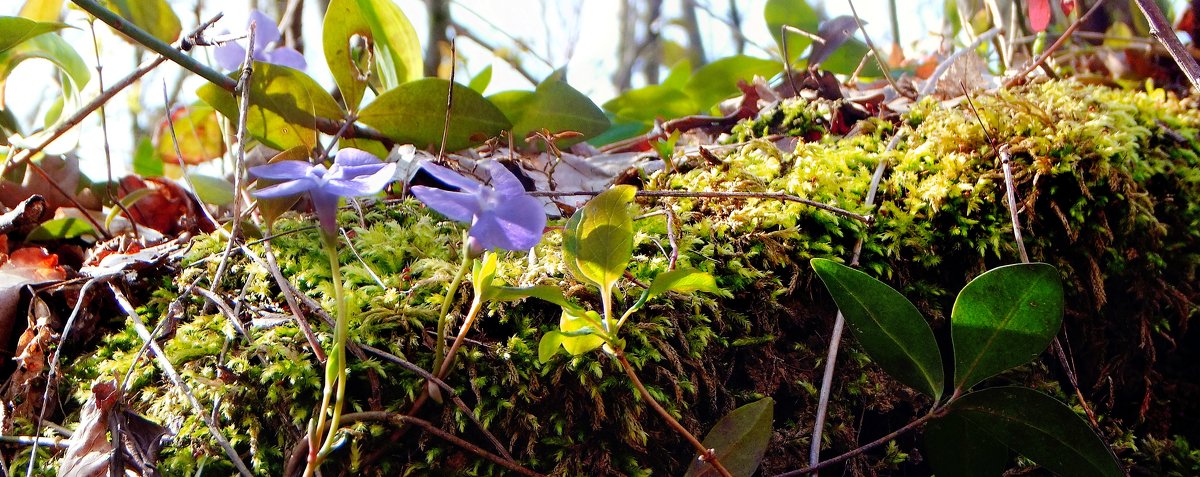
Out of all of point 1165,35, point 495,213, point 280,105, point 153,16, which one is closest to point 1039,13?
point 1165,35

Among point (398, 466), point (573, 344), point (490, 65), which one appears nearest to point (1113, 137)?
point (573, 344)

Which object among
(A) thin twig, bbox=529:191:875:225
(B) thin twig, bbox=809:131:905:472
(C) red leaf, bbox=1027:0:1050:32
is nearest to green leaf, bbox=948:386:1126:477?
(B) thin twig, bbox=809:131:905:472

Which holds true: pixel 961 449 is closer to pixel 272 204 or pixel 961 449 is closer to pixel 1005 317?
pixel 1005 317

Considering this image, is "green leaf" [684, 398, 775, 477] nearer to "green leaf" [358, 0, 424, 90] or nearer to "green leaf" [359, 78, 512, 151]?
"green leaf" [359, 78, 512, 151]

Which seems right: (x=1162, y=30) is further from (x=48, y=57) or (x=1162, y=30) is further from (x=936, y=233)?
(x=48, y=57)

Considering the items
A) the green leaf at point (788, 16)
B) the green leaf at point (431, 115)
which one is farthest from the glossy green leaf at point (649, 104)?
the green leaf at point (431, 115)

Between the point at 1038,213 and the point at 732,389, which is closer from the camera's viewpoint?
the point at 732,389
